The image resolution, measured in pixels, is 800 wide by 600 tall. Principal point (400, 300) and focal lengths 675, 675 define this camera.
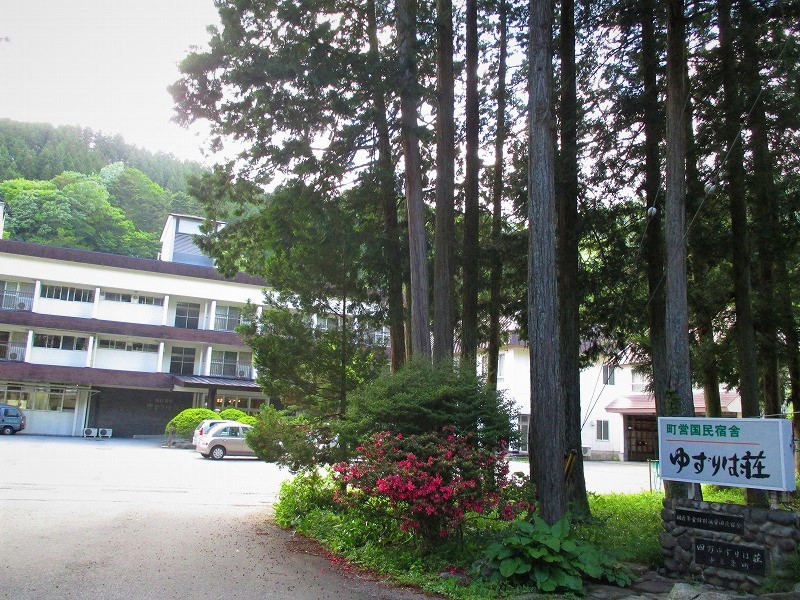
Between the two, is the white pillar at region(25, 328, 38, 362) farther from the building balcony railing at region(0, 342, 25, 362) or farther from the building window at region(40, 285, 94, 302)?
the building window at region(40, 285, 94, 302)

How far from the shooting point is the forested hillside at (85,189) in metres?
55.8

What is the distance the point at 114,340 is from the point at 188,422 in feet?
32.0

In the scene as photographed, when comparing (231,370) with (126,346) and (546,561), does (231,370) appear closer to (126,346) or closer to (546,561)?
(126,346)

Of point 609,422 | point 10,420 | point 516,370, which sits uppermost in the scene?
point 516,370

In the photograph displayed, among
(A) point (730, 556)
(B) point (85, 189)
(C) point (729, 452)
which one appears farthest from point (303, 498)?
(B) point (85, 189)

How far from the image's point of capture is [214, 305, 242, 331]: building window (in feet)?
133

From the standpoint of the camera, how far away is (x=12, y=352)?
35.5 metres

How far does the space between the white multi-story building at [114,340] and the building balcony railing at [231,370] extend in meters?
0.06

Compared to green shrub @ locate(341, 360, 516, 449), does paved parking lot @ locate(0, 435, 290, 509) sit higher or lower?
lower

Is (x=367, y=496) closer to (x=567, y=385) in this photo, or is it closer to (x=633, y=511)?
(x=567, y=385)

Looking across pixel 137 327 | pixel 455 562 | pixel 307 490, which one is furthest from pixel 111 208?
pixel 455 562

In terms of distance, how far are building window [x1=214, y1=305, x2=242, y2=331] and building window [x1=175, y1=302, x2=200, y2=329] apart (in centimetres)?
117

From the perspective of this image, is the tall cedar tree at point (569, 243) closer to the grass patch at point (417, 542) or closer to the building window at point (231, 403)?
the grass patch at point (417, 542)

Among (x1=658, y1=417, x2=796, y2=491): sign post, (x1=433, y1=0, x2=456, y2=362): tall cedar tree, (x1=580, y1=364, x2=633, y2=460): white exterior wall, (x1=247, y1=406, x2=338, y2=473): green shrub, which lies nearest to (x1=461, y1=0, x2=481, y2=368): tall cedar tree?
(x1=433, y1=0, x2=456, y2=362): tall cedar tree
